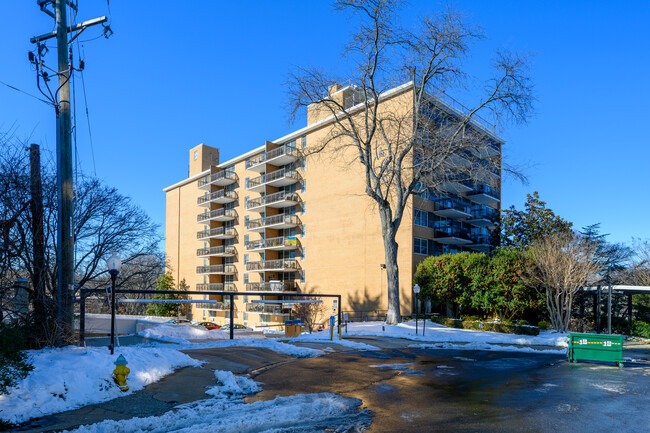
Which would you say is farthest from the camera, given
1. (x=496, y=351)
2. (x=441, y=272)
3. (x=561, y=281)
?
(x=441, y=272)

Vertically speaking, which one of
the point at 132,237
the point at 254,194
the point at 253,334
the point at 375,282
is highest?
the point at 254,194

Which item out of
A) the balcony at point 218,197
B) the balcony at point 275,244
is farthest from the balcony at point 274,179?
the balcony at point 275,244

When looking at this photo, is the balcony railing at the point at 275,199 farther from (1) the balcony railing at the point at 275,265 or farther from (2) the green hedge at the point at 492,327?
(2) the green hedge at the point at 492,327

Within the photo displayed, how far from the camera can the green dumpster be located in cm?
1477

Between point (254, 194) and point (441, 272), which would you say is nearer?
point (441, 272)

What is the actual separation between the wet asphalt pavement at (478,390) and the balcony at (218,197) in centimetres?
4574

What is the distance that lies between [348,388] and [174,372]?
13.8 feet

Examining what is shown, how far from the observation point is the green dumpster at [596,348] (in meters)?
14.8

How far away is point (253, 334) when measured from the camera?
102 feet

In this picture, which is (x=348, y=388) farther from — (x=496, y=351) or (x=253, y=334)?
(x=253, y=334)

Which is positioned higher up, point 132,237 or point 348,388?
point 132,237

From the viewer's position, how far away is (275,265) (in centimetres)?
5128

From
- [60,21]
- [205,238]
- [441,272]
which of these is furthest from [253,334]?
[205,238]

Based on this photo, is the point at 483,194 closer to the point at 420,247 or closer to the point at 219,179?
the point at 420,247
